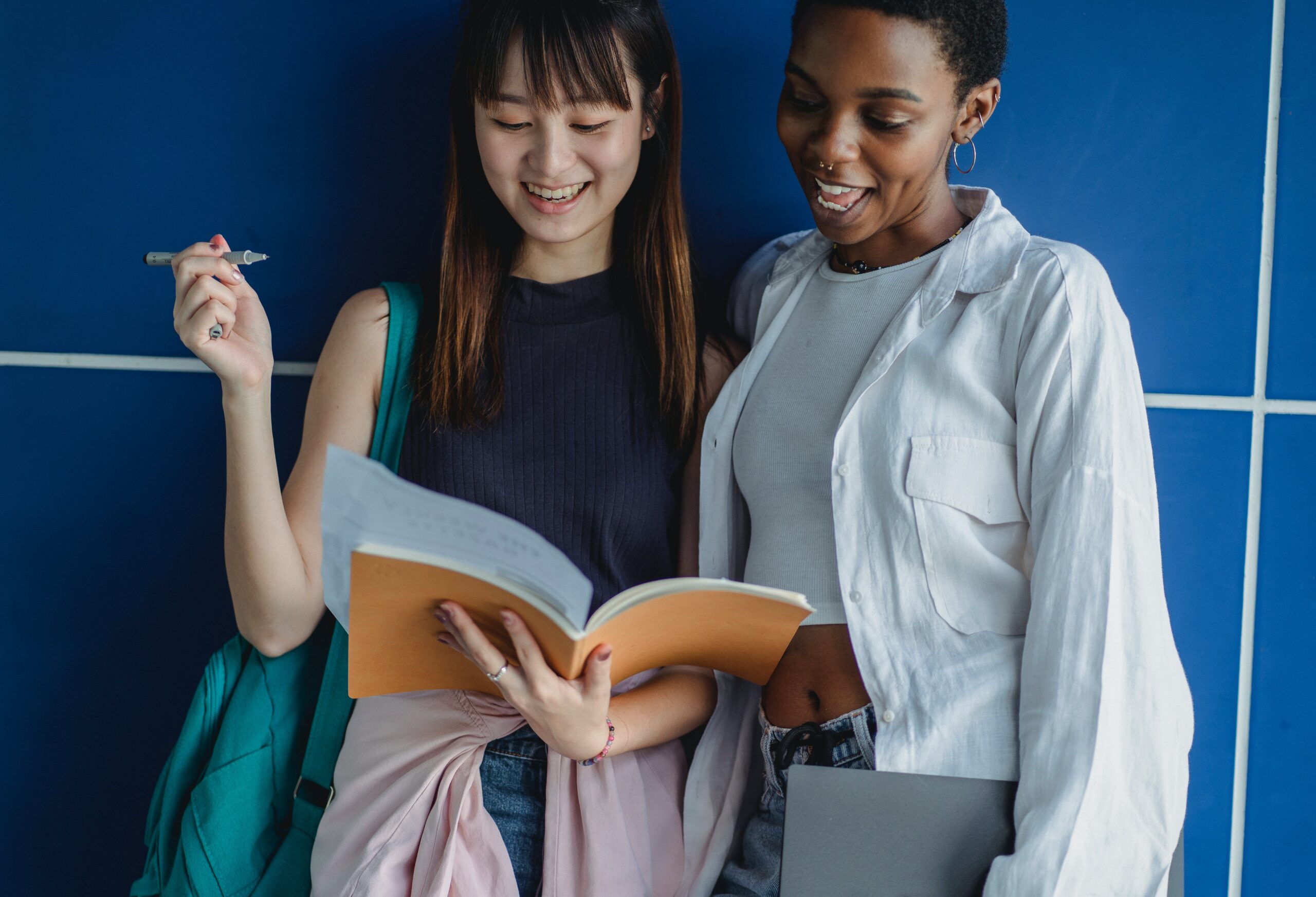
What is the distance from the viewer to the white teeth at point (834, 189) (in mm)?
1202

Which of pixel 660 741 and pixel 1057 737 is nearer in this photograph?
pixel 1057 737

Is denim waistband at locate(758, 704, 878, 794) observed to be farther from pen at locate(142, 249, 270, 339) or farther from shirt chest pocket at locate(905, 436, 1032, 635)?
pen at locate(142, 249, 270, 339)

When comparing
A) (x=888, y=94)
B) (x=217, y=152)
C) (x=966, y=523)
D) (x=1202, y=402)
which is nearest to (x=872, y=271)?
(x=888, y=94)

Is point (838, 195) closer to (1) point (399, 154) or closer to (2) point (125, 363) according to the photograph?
(1) point (399, 154)

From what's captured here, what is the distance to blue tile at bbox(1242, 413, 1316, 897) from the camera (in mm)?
1462

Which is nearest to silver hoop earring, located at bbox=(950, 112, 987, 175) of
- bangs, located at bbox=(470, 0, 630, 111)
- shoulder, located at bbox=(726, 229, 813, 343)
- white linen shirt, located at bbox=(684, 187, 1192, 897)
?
white linen shirt, located at bbox=(684, 187, 1192, 897)

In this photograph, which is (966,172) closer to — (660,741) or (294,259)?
(660,741)

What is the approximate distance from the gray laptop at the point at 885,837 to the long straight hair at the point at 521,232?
55cm

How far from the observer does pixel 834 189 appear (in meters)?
1.21

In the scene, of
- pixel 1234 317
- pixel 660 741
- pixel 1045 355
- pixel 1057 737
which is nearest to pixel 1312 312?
pixel 1234 317

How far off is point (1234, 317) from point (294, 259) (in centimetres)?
146

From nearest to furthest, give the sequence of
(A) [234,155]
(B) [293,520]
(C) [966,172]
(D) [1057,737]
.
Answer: (D) [1057,737]
(B) [293,520]
(C) [966,172]
(A) [234,155]

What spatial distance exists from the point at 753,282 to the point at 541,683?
28.6 inches

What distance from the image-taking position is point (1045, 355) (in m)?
1.08
